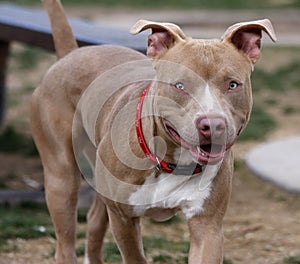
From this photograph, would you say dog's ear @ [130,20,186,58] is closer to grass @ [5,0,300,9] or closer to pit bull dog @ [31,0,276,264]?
pit bull dog @ [31,0,276,264]

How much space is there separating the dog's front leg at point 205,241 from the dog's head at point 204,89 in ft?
1.07

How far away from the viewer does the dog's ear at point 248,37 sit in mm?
4828

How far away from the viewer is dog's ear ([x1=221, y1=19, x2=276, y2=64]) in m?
4.83

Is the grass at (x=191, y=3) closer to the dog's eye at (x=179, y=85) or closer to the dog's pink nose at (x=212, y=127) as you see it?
the dog's eye at (x=179, y=85)

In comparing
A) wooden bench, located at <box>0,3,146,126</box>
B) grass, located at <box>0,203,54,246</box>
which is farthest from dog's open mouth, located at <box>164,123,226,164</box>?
wooden bench, located at <box>0,3,146,126</box>

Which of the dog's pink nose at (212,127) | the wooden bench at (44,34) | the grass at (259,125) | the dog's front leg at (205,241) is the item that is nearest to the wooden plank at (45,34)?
the wooden bench at (44,34)

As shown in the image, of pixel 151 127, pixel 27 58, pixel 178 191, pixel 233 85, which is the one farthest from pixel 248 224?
pixel 27 58

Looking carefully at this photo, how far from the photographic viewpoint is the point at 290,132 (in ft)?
34.3

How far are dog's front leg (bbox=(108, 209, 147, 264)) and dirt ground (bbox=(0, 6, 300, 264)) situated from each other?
1.16 metres

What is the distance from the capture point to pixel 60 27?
6219 millimetres

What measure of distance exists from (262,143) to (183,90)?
540cm

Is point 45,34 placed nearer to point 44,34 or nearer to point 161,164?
point 44,34

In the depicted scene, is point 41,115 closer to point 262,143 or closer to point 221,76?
point 221,76

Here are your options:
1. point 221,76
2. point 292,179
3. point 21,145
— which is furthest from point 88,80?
point 21,145
